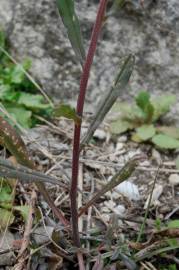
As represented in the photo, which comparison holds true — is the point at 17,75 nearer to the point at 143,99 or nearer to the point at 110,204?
the point at 143,99

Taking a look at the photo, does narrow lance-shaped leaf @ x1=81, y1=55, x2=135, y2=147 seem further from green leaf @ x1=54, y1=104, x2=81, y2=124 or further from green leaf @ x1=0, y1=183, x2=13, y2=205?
green leaf @ x1=0, y1=183, x2=13, y2=205

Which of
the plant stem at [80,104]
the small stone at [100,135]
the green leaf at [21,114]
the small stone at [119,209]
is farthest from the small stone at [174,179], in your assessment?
the green leaf at [21,114]

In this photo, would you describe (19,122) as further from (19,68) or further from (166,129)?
(166,129)

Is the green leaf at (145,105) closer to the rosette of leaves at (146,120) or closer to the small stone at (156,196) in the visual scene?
the rosette of leaves at (146,120)

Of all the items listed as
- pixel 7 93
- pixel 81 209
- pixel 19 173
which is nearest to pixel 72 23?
pixel 19 173

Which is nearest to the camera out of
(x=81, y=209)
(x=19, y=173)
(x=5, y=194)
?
(x=19, y=173)

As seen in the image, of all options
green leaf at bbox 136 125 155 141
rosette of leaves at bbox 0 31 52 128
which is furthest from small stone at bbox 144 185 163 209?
rosette of leaves at bbox 0 31 52 128

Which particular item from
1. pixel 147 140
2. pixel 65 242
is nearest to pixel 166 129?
pixel 147 140
